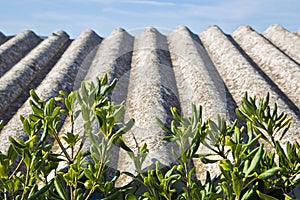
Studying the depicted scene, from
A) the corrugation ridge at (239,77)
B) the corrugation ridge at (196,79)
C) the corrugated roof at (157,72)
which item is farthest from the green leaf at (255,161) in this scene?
the corrugation ridge at (196,79)

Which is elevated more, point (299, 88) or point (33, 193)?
point (299, 88)

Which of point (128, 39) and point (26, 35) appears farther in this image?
point (26, 35)

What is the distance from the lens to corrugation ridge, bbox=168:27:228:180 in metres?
2.44

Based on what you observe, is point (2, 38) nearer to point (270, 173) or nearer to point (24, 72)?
point (24, 72)

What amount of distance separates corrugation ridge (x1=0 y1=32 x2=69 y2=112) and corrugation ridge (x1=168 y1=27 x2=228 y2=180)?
1.15 metres

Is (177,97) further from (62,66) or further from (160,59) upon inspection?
(62,66)

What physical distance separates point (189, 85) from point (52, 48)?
212 cm

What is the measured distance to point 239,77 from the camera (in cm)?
323

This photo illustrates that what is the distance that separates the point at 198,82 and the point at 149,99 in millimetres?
514

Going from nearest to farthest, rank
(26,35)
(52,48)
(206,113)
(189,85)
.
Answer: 1. (206,113)
2. (189,85)
3. (52,48)
4. (26,35)

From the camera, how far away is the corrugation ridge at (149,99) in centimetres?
194

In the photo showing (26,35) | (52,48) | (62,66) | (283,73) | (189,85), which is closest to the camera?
(189,85)

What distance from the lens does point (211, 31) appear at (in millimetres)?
5227

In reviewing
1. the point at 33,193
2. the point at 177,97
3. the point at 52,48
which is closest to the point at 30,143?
the point at 33,193
